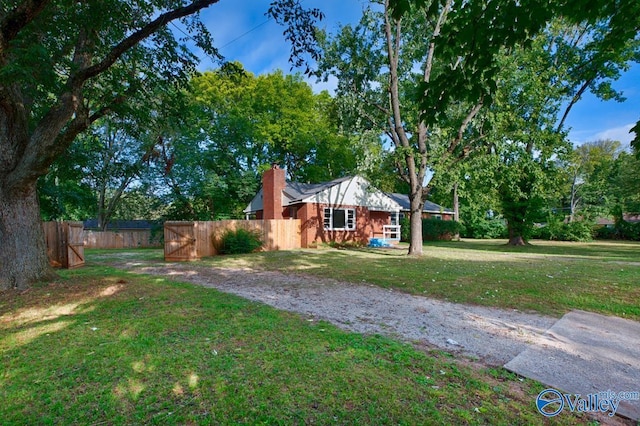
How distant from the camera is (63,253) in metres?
10.6

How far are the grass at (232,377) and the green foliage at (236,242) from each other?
387 inches

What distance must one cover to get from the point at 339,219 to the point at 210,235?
797 centimetres

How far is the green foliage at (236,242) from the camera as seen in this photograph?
14.5 meters

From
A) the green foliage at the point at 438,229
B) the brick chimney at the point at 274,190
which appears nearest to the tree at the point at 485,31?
the brick chimney at the point at 274,190

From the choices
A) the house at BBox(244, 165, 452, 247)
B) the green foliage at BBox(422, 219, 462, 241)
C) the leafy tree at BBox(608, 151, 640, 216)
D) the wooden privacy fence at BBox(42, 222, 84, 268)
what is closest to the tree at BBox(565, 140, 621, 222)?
the leafy tree at BBox(608, 151, 640, 216)

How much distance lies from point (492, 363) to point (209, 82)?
1134 inches

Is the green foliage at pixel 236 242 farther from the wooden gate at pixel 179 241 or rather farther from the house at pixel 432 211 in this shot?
the house at pixel 432 211

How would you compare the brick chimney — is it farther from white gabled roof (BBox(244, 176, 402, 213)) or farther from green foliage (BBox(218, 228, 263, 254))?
green foliage (BBox(218, 228, 263, 254))

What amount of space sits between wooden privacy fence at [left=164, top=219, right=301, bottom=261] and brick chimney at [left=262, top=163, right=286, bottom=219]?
1661mm

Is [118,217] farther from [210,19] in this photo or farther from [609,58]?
[609,58]

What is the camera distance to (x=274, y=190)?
18.5 m

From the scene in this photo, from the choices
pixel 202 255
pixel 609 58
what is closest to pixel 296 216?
pixel 202 255

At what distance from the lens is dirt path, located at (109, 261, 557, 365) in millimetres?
3811

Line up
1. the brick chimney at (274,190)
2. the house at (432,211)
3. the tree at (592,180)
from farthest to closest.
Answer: the house at (432,211)
the tree at (592,180)
the brick chimney at (274,190)
